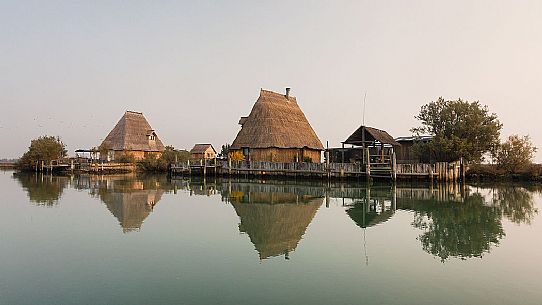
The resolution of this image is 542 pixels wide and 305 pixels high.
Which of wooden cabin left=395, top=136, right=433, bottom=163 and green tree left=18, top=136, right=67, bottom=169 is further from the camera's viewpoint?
green tree left=18, top=136, right=67, bottom=169

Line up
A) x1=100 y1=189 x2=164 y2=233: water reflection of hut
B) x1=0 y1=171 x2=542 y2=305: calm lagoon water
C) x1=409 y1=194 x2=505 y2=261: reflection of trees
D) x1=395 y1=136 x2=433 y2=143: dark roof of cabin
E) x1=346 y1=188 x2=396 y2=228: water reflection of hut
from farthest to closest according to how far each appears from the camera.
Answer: x1=395 y1=136 x2=433 y2=143: dark roof of cabin → x1=346 y1=188 x2=396 y2=228: water reflection of hut → x1=100 y1=189 x2=164 y2=233: water reflection of hut → x1=409 y1=194 x2=505 y2=261: reflection of trees → x1=0 y1=171 x2=542 y2=305: calm lagoon water

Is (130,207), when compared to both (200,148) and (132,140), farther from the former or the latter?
(200,148)

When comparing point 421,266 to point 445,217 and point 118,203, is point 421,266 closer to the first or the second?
point 445,217

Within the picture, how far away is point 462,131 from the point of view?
103ft

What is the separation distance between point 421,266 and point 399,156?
32718mm

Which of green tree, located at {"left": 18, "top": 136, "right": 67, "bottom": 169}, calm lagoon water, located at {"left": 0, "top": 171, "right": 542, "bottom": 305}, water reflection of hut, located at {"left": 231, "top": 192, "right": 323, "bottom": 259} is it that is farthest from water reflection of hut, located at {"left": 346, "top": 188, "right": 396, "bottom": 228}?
green tree, located at {"left": 18, "top": 136, "right": 67, "bottom": 169}

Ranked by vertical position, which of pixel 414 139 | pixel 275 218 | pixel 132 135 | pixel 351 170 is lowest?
pixel 275 218

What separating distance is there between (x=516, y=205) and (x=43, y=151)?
5188 cm

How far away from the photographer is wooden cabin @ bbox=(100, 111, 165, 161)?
53094mm

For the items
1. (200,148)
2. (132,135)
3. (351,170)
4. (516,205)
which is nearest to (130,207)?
(516,205)

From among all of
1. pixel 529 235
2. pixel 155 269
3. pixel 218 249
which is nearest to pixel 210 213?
pixel 218 249

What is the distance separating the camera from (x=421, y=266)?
8641 mm

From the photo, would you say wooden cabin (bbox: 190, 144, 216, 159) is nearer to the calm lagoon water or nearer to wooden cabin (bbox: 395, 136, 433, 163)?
wooden cabin (bbox: 395, 136, 433, 163)

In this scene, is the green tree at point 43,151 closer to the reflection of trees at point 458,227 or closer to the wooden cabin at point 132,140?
the wooden cabin at point 132,140
